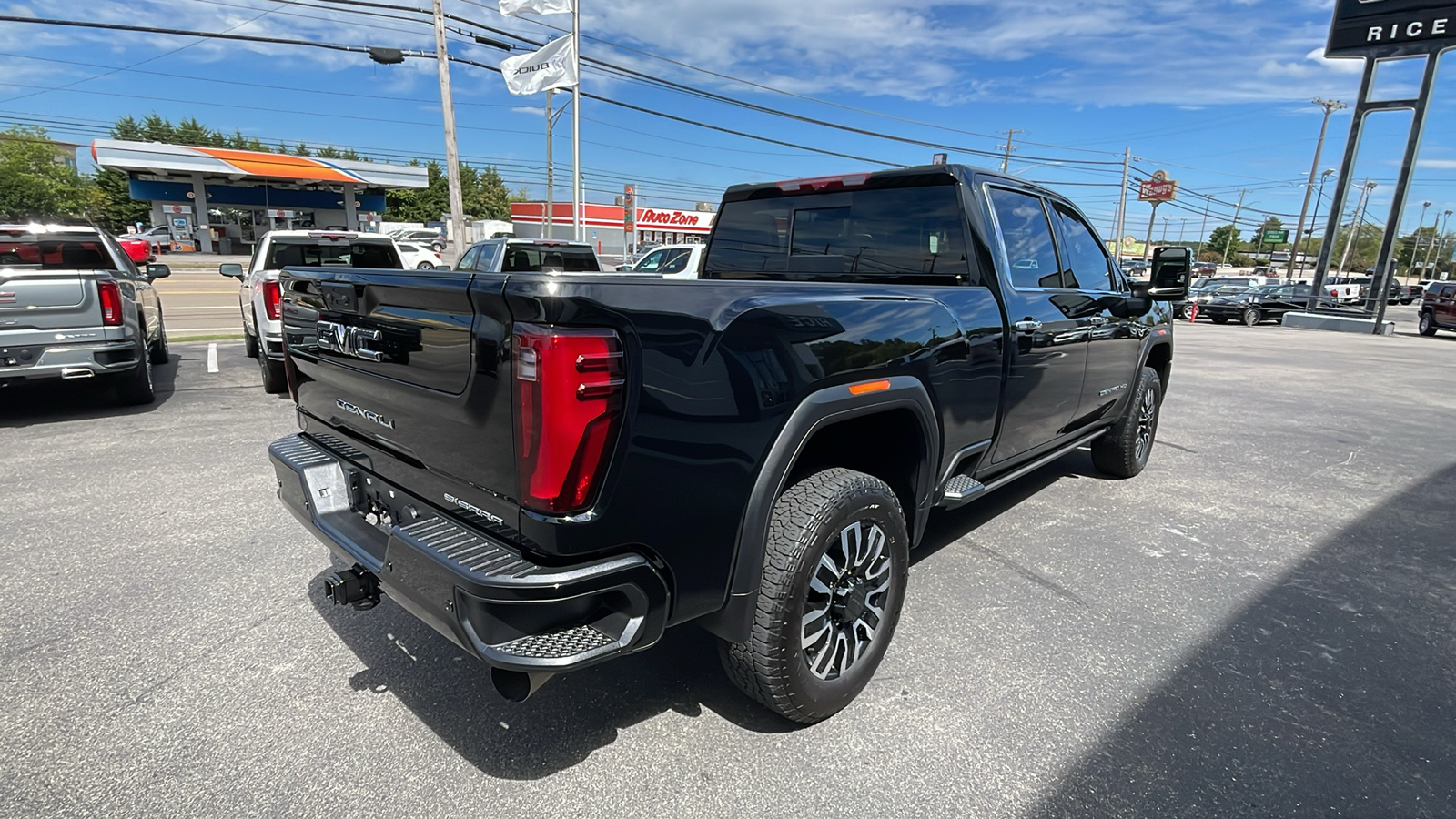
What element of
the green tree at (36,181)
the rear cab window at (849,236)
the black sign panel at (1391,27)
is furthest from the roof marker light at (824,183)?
the green tree at (36,181)

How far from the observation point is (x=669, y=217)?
5903 centimetres

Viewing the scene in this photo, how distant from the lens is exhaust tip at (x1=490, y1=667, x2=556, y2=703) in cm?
187

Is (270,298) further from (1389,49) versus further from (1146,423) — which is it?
(1389,49)

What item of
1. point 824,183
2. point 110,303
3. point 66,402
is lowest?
point 66,402

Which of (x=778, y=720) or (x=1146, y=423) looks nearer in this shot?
(x=778, y=720)

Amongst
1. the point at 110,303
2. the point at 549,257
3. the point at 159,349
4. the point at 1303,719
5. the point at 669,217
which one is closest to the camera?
the point at 1303,719

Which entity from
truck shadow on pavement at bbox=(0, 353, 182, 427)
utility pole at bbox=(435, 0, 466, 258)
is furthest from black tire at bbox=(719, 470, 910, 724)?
utility pole at bbox=(435, 0, 466, 258)

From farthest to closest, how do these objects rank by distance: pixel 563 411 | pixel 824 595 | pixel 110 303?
pixel 110 303 → pixel 824 595 → pixel 563 411

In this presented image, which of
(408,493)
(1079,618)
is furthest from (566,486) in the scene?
(1079,618)

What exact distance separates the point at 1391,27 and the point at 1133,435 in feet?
73.7

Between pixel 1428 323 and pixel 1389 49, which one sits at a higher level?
pixel 1389 49

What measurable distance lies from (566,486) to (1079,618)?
2.60 meters

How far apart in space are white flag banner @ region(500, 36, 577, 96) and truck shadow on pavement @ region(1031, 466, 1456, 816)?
60.1 feet

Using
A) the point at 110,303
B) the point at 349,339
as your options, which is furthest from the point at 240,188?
the point at 349,339
